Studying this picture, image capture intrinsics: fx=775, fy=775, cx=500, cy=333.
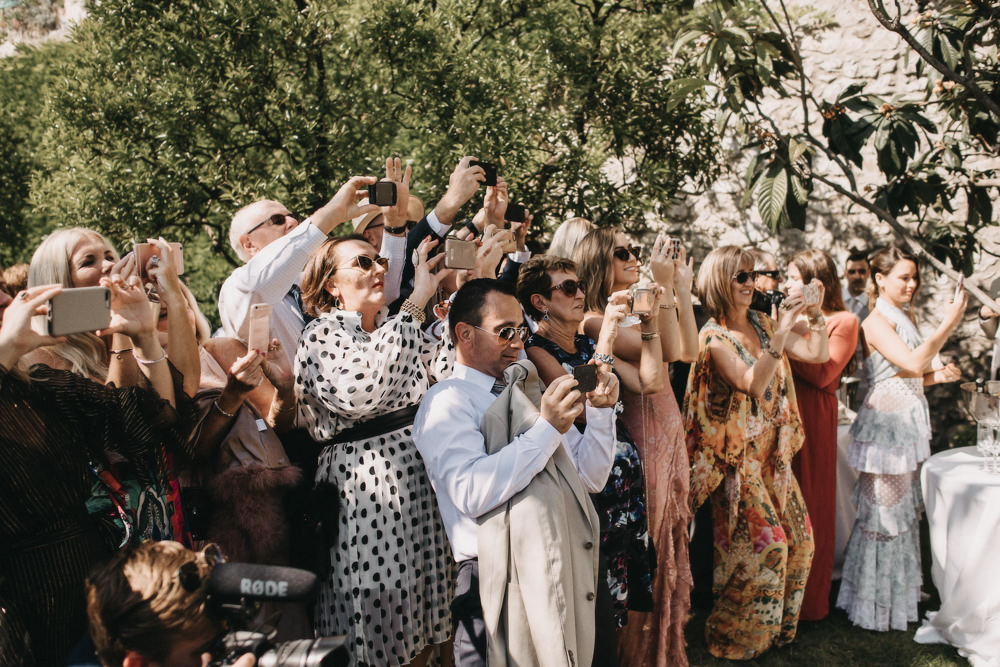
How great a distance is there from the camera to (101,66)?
4543mm

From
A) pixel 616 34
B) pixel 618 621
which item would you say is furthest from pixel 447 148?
pixel 618 621

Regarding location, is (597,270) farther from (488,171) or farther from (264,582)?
(264,582)

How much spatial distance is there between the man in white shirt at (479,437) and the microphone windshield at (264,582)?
2.38 feet

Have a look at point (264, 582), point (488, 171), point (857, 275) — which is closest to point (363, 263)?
point (488, 171)

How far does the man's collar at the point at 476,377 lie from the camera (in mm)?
2496

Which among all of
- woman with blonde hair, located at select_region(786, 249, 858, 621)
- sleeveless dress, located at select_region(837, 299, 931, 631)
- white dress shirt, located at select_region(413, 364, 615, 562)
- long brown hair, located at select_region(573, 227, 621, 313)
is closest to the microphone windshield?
white dress shirt, located at select_region(413, 364, 615, 562)

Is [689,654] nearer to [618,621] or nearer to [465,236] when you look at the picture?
[618,621]

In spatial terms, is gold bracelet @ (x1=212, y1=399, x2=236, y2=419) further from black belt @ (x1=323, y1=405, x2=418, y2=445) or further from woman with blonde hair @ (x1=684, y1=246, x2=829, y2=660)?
woman with blonde hair @ (x1=684, y1=246, x2=829, y2=660)

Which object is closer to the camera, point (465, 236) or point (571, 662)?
point (571, 662)

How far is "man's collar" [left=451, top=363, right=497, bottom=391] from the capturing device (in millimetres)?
2496

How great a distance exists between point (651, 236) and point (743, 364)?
3.89 m

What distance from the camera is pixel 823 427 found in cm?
445

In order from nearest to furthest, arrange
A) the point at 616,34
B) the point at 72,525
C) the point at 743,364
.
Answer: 1. the point at 72,525
2. the point at 743,364
3. the point at 616,34

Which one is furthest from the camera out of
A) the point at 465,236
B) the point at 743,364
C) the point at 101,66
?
the point at 101,66
